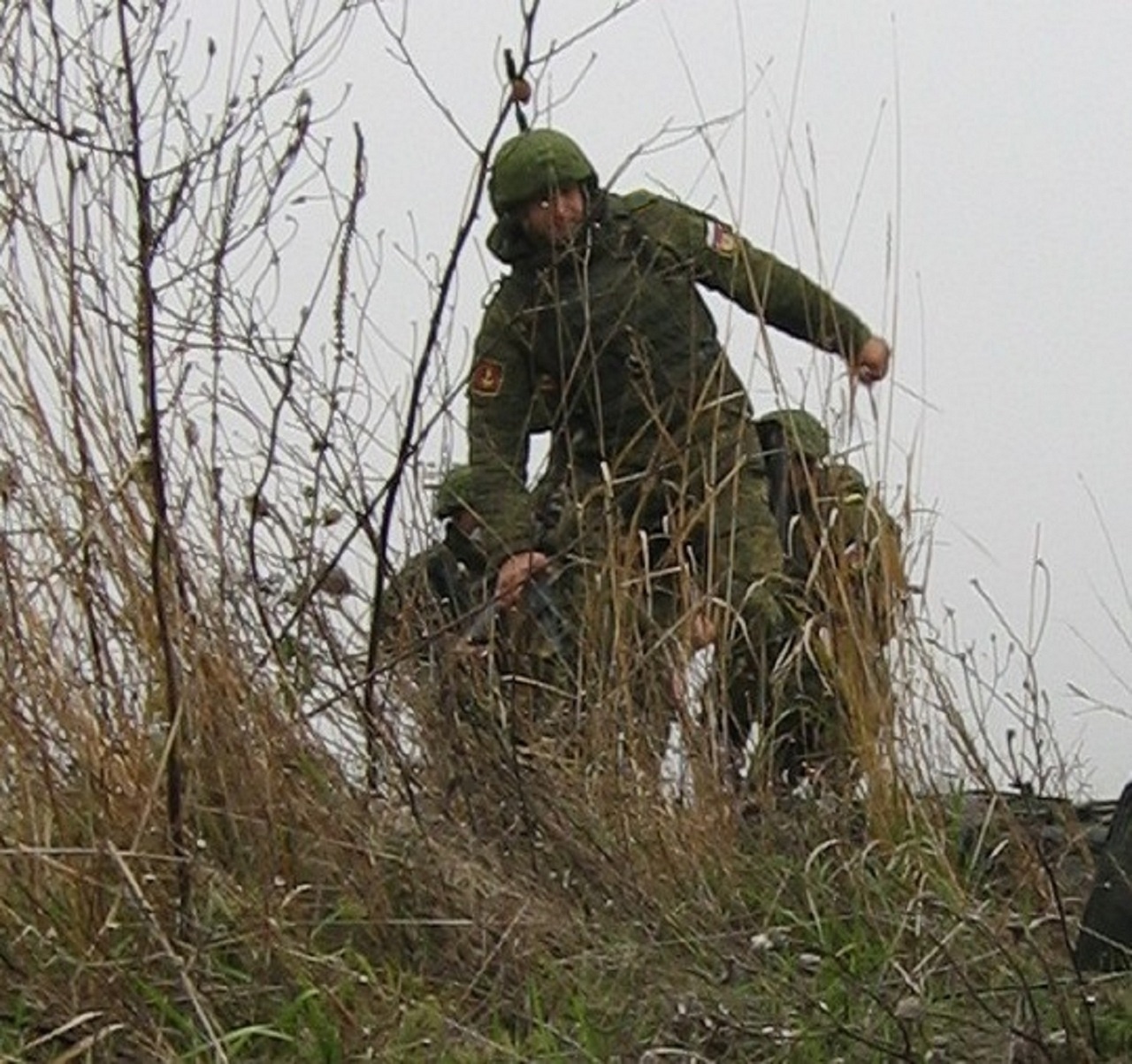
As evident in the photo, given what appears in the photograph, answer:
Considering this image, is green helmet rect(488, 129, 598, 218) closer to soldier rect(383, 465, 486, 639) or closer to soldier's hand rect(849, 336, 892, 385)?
soldier rect(383, 465, 486, 639)

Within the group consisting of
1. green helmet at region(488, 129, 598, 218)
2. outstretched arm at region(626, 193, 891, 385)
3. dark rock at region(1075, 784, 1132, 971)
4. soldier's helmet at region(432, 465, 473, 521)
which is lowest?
dark rock at region(1075, 784, 1132, 971)

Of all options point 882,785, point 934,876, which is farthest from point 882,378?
point 934,876

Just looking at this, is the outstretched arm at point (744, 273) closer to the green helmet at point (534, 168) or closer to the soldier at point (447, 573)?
the green helmet at point (534, 168)

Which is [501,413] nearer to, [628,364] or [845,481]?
[628,364]

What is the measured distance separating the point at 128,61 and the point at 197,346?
49 cm

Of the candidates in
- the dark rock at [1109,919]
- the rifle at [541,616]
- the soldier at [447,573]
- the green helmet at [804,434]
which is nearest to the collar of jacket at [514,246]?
the soldier at [447,573]

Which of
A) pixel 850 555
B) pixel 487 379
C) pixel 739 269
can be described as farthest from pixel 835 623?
pixel 487 379

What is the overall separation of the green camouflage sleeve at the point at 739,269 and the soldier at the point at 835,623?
302 mm

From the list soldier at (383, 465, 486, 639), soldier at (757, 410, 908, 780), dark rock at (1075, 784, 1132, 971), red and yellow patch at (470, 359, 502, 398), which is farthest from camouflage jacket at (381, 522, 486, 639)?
dark rock at (1075, 784, 1132, 971)

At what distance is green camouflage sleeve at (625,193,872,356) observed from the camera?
13.1 feet

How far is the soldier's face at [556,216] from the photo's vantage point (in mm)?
4090

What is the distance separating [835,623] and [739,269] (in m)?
0.88

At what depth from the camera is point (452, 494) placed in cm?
364

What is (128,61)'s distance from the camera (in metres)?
2.65
